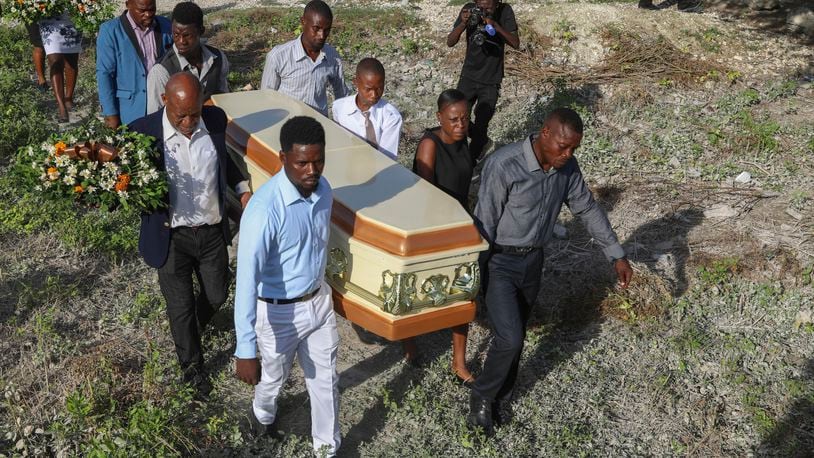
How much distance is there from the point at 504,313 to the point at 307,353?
1.07 m

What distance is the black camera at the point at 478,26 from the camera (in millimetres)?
6570

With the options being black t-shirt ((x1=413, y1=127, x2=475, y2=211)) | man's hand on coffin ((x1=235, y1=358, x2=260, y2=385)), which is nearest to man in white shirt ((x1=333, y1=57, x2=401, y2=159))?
black t-shirt ((x1=413, y1=127, x2=475, y2=211))

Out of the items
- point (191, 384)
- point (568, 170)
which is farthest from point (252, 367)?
point (568, 170)

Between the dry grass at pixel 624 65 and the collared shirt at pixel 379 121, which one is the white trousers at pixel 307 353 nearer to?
the collared shirt at pixel 379 121

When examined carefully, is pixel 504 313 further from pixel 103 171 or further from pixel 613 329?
pixel 103 171

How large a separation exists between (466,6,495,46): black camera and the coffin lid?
5.90ft

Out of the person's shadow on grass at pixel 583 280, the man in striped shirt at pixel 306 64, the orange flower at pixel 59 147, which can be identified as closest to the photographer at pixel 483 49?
the person's shadow on grass at pixel 583 280

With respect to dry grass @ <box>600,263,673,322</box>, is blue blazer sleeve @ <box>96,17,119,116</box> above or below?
above

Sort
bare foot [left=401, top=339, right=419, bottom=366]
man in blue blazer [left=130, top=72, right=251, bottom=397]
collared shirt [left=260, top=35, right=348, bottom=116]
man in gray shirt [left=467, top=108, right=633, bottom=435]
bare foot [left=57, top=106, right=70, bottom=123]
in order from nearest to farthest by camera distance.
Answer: man in blue blazer [left=130, top=72, right=251, bottom=397] → man in gray shirt [left=467, top=108, right=633, bottom=435] → bare foot [left=401, top=339, right=419, bottom=366] → collared shirt [left=260, top=35, right=348, bottom=116] → bare foot [left=57, top=106, right=70, bottom=123]

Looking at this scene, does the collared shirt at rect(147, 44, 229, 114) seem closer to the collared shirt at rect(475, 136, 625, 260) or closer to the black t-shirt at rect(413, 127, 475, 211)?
the black t-shirt at rect(413, 127, 475, 211)

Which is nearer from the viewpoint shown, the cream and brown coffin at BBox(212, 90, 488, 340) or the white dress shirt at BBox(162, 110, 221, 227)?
the cream and brown coffin at BBox(212, 90, 488, 340)

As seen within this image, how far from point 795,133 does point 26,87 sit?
25.9 feet

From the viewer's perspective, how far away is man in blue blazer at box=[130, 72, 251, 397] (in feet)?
13.5

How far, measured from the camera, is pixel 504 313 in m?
4.31
